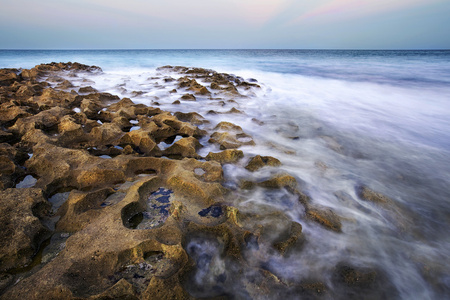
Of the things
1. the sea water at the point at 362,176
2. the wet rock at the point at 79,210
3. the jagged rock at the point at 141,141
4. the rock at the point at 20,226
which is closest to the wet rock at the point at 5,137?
the jagged rock at the point at 141,141

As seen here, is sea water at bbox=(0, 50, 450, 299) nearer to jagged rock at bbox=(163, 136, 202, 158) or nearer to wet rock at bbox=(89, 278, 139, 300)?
jagged rock at bbox=(163, 136, 202, 158)

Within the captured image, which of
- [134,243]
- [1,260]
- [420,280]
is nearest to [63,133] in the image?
[1,260]

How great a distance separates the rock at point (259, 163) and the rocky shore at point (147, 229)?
0.04 ft

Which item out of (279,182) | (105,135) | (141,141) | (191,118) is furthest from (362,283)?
(191,118)

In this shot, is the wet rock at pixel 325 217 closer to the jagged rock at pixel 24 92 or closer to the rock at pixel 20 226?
the rock at pixel 20 226

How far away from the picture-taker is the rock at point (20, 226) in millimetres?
1549

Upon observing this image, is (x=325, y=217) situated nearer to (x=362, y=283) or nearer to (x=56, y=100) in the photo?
(x=362, y=283)

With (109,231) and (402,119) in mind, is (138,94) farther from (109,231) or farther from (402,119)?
(402,119)

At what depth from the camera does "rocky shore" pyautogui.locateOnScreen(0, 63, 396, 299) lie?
1472 mm

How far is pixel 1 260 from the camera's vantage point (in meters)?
1.52

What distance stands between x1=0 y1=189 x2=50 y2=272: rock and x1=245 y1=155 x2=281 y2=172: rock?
208cm

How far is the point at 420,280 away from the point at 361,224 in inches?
22.3

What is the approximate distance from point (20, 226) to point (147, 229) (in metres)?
0.87

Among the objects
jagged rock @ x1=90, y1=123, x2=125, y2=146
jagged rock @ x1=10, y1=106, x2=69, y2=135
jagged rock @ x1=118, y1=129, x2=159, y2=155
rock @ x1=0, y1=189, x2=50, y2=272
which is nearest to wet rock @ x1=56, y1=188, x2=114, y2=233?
rock @ x1=0, y1=189, x2=50, y2=272
